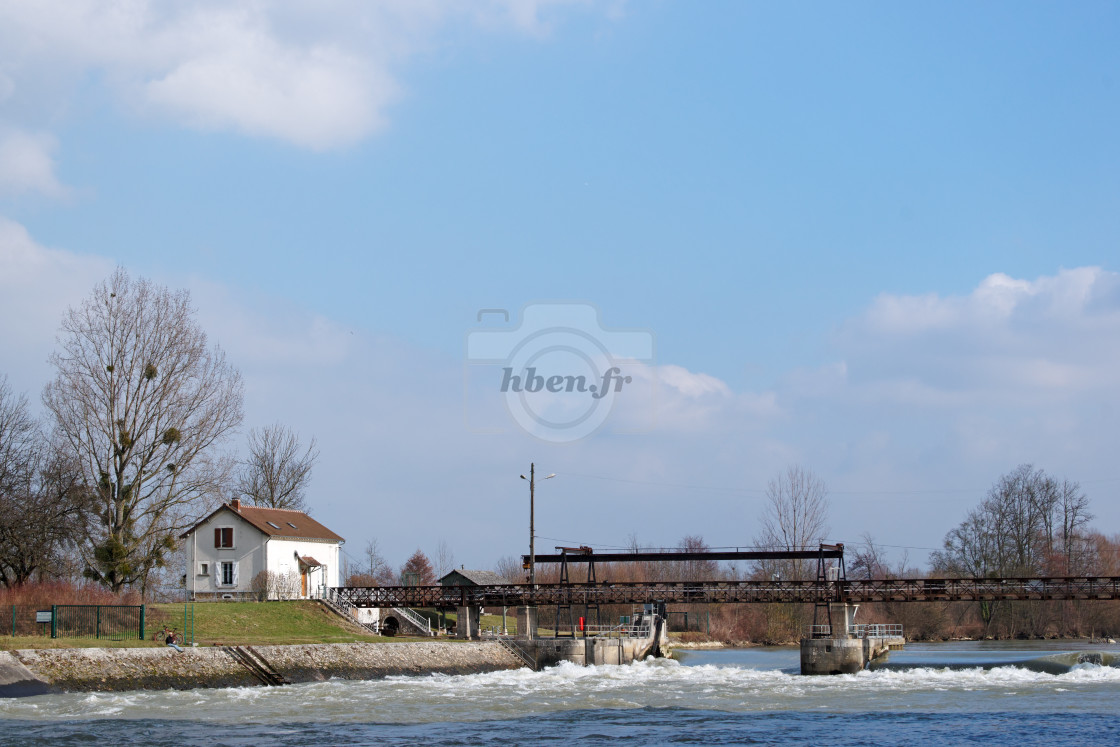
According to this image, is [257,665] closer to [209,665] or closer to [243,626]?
[209,665]

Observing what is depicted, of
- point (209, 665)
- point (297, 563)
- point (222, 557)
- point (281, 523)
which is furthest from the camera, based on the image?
point (281, 523)

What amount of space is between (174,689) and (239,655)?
11.1 feet

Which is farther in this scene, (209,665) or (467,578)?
(467,578)

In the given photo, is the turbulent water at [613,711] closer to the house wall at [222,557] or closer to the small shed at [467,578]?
the house wall at [222,557]

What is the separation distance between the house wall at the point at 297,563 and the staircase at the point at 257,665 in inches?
744

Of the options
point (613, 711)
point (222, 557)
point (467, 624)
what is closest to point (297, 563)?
point (222, 557)

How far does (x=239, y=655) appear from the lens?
113 ft

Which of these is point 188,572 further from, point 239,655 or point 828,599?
point 828,599

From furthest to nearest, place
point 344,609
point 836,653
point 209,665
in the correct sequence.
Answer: point 344,609
point 836,653
point 209,665

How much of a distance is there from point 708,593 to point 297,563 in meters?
21.7

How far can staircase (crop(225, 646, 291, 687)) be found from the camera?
111 feet

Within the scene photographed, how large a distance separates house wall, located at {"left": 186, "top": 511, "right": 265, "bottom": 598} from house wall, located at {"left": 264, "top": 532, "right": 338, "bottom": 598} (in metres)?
0.90

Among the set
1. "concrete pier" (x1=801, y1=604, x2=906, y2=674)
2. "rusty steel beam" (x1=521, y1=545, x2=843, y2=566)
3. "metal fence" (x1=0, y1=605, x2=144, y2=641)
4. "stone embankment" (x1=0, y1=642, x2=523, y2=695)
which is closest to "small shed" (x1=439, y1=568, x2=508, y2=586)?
"rusty steel beam" (x1=521, y1=545, x2=843, y2=566)

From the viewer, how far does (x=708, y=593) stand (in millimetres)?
50781
